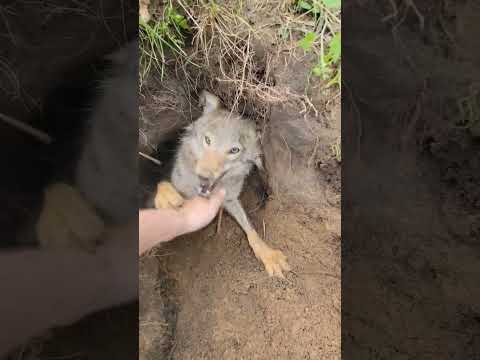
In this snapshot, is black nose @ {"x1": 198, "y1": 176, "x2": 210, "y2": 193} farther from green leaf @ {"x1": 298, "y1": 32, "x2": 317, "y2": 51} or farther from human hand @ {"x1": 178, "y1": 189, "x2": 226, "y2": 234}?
green leaf @ {"x1": 298, "y1": 32, "x2": 317, "y2": 51}

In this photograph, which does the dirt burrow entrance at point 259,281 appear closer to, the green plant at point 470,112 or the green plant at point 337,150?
the green plant at point 337,150

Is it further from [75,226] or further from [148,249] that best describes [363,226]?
[75,226]

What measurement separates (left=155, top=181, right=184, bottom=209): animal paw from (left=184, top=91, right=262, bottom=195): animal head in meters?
0.08

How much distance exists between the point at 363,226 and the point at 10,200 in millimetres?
1083

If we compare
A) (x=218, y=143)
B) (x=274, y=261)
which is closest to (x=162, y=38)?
(x=218, y=143)

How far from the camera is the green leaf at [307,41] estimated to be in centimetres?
114

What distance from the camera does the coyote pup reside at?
117cm

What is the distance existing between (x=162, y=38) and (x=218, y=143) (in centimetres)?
34

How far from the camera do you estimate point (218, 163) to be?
1.20 meters

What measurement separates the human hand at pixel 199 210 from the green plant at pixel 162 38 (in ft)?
1.24

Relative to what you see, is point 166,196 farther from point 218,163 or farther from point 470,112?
point 470,112

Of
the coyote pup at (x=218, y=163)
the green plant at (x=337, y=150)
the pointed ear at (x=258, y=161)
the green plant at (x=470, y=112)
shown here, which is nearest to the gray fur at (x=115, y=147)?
the coyote pup at (x=218, y=163)

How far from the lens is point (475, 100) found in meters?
1.21

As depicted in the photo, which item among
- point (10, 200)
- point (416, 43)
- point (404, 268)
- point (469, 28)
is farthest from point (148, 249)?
point (469, 28)
